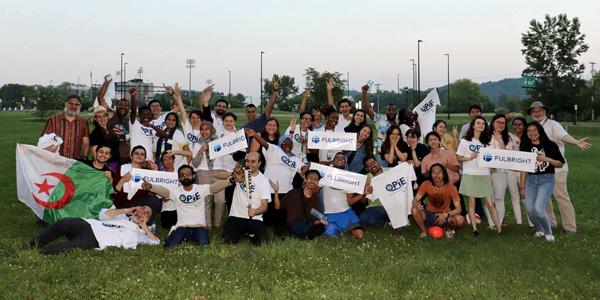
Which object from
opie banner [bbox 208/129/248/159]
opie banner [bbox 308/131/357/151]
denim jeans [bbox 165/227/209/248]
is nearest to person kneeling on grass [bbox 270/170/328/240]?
opie banner [bbox 208/129/248/159]

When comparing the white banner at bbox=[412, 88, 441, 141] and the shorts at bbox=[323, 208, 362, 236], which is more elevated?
the white banner at bbox=[412, 88, 441, 141]

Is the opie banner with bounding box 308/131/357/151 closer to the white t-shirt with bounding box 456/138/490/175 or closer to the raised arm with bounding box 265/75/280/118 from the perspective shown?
the raised arm with bounding box 265/75/280/118

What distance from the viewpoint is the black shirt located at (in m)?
10.2

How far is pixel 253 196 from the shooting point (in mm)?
9977

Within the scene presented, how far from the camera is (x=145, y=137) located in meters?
11.7

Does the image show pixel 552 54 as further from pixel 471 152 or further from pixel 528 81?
pixel 471 152

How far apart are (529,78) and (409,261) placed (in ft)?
268

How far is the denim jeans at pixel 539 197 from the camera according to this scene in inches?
400

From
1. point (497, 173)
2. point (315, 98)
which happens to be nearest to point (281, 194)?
point (497, 173)

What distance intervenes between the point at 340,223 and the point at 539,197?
12.7ft

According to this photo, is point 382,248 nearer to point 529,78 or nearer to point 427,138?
point 427,138

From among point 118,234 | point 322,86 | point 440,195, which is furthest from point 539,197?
point 322,86

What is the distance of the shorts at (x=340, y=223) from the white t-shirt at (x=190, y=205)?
248cm

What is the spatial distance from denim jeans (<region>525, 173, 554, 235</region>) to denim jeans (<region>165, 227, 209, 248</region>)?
6274 millimetres
